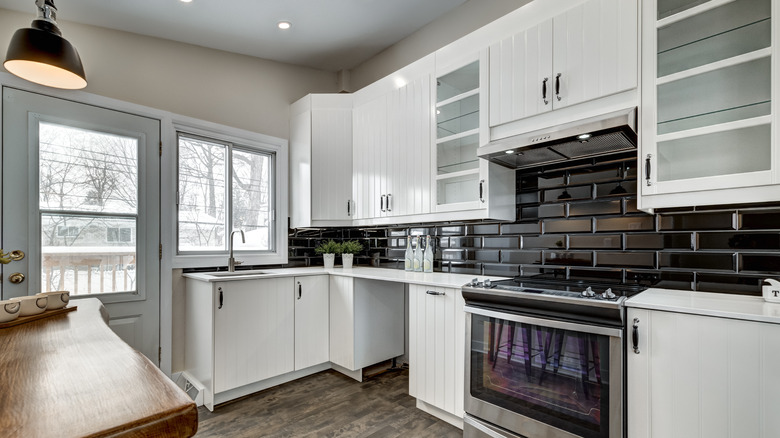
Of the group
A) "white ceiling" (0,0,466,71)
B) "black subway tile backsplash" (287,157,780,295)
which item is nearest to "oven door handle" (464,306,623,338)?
"black subway tile backsplash" (287,157,780,295)

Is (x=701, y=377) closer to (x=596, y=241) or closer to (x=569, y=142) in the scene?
(x=596, y=241)

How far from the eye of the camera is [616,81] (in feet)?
6.04

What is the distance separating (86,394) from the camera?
73 centimetres

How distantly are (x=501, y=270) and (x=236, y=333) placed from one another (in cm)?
196

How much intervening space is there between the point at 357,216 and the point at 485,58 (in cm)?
167

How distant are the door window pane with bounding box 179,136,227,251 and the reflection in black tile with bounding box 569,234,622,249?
2766mm

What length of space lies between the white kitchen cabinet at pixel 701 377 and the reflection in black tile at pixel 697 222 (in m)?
0.66

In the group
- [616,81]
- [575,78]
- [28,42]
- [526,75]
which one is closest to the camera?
[28,42]

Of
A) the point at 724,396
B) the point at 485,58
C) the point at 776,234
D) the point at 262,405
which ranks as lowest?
the point at 262,405

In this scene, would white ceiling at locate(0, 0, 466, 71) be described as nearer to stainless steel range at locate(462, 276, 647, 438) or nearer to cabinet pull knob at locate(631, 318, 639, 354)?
stainless steel range at locate(462, 276, 647, 438)

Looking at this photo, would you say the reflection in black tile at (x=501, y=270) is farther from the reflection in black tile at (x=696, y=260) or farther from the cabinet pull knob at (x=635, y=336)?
the cabinet pull knob at (x=635, y=336)

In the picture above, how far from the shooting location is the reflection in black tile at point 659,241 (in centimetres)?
192

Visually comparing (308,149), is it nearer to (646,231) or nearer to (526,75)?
(526,75)

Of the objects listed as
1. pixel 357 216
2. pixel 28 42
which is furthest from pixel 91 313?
pixel 357 216
